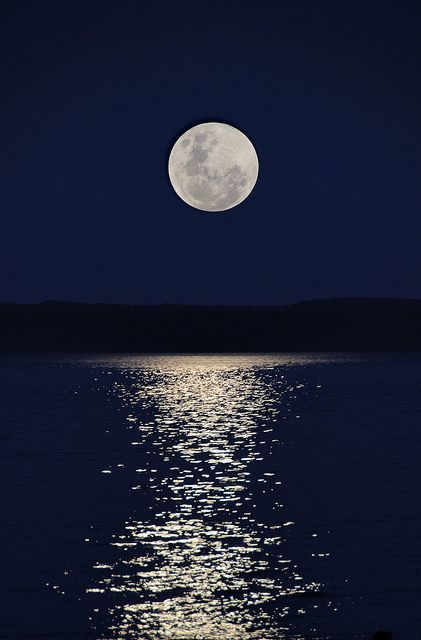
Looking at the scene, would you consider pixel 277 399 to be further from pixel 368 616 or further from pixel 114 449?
pixel 368 616

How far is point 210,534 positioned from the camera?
28641 mm

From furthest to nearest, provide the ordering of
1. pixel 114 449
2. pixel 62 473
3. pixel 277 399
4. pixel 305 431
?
pixel 277 399
pixel 305 431
pixel 114 449
pixel 62 473

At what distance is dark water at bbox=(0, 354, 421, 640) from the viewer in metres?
20.3

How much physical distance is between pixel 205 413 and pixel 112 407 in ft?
50.7

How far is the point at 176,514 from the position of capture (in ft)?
106

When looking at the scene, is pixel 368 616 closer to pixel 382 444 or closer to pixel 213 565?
pixel 213 565

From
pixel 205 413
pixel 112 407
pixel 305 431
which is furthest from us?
pixel 112 407

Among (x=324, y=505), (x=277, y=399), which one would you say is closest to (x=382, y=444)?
(x=324, y=505)

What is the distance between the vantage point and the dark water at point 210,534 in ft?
66.7

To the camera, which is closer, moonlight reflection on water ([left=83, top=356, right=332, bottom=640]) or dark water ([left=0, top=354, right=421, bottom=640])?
moonlight reflection on water ([left=83, top=356, right=332, bottom=640])

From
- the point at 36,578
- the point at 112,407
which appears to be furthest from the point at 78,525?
the point at 112,407

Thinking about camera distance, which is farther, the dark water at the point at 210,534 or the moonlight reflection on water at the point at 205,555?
the dark water at the point at 210,534

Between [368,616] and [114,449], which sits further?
[114,449]

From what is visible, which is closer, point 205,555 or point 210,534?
point 205,555
